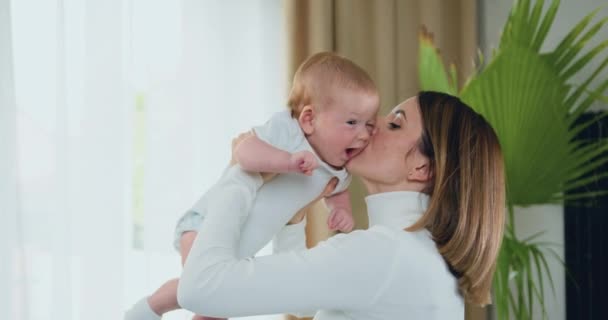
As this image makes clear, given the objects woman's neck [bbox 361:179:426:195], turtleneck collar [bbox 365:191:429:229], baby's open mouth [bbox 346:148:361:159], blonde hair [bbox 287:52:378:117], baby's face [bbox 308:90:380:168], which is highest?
blonde hair [bbox 287:52:378:117]

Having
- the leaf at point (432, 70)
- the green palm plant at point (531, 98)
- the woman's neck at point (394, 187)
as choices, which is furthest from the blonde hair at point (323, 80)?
the leaf at point (432, 70)

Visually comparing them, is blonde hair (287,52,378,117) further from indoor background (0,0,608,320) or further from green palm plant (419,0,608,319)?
indoor background (0,0,608,320)

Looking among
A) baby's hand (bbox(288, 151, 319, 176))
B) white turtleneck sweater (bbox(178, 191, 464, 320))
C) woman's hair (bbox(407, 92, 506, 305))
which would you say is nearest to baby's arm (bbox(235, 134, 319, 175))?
baby's hand (bbox(288, 151, 319, 176))

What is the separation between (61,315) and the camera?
257cm

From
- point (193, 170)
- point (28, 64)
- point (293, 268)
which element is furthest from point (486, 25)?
point (293, 268)

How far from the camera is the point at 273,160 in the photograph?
1.43m

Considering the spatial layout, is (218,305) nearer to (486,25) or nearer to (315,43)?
(315,43)

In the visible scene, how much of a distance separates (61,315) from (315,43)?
1.41m

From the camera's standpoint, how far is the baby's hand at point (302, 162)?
4.67ft

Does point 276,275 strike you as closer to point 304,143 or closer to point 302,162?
point 302,162

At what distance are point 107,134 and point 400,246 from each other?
5.31 ft

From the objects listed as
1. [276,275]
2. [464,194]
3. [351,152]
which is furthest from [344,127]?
[276,275]

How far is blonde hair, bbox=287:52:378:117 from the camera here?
160cm

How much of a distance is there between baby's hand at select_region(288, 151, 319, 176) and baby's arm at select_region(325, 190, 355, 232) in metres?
0.33
